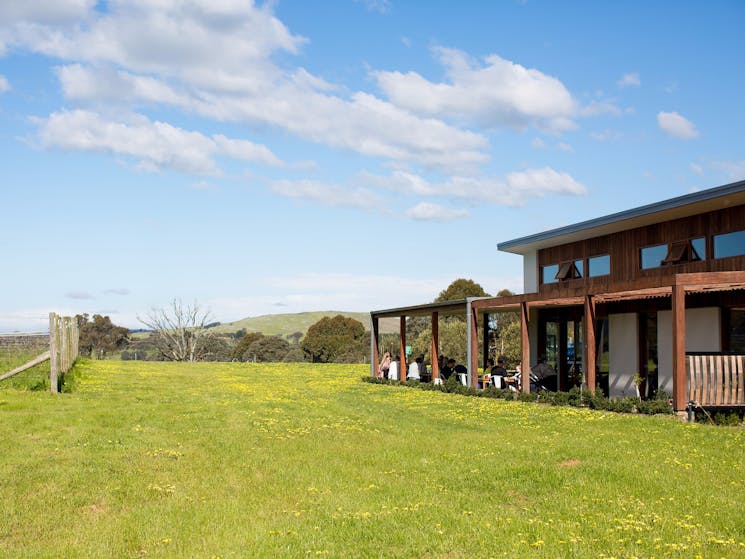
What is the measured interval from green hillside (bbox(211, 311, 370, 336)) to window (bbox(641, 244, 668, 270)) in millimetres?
120326

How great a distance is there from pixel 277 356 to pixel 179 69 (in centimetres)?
5502

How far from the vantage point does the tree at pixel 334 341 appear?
67812mm

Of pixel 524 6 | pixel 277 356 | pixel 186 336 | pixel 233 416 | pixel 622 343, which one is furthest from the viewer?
pixel 277 356

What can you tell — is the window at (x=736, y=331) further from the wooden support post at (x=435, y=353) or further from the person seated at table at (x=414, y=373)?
the person seated at table at (x=414, y=373)

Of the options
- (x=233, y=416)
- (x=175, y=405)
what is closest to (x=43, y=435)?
(x=233, y=416)

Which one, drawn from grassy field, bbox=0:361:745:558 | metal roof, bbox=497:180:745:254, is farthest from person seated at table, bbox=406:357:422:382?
grassy field, bbox=0:361:745:558

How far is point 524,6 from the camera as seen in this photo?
19.0 meters

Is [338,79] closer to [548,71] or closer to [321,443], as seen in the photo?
[548,71]

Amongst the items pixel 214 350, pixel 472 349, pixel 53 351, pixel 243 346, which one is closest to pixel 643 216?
pixel 472 349

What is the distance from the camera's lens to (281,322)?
158125 mm

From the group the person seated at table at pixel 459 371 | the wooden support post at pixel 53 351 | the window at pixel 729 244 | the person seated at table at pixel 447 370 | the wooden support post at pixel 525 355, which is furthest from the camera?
the person seated at table at pixel 447 370

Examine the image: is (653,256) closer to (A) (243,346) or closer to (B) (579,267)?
(B) (579,267)

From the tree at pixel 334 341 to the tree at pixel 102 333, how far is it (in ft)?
63.1

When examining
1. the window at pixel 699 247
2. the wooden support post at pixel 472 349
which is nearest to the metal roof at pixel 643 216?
the window at pixel 699 247
